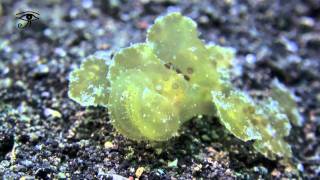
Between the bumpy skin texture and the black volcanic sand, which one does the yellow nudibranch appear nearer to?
the bumpy skin texture

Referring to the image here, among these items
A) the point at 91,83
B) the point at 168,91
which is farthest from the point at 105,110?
the point at 168,91

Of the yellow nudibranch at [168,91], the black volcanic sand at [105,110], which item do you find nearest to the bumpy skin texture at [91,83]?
the yellow nudibranch at [168,91]

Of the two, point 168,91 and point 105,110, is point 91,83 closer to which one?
point 105,110

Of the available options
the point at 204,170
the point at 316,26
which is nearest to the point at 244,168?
the point at 204,170

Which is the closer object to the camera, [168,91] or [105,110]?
[168,91]

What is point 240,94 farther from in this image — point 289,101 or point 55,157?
point 55,157
